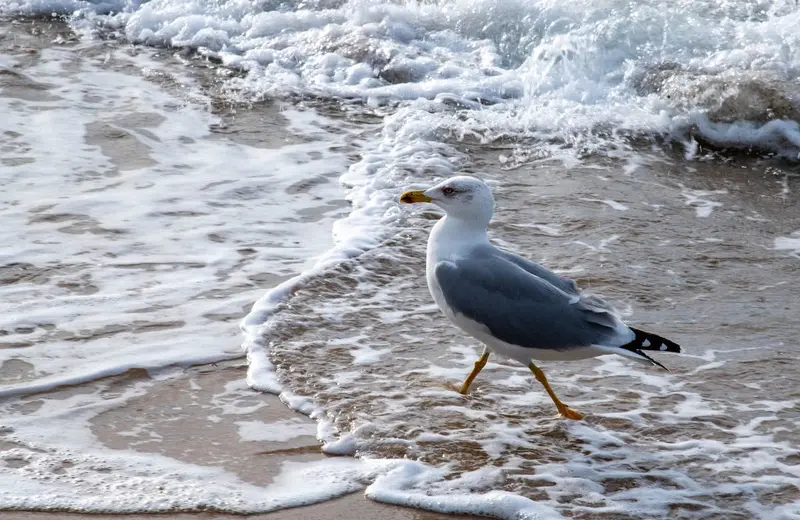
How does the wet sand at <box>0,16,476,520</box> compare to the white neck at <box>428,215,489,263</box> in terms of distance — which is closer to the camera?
the wet sand at <box>0,16,476,520</box>

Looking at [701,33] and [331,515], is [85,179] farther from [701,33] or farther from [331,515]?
[701,33]

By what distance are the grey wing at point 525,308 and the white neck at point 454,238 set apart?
0.47 feet

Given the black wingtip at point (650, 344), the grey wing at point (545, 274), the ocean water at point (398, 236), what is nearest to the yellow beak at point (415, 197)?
the grey wing at point (545, 274)

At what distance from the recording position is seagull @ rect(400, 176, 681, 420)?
4.21 meters

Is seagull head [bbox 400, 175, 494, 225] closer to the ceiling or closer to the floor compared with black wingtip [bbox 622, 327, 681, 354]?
closer to the ceiling

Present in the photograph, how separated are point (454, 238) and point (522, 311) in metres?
0.50

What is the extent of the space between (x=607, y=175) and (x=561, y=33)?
3.42 meters

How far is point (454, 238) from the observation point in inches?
182

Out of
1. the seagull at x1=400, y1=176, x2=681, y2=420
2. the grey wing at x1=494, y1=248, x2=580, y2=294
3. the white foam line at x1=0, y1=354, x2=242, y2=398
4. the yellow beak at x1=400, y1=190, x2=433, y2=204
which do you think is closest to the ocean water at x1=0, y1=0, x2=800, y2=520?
the white foam line at x1=0, y1=354, x2=242, y2=398

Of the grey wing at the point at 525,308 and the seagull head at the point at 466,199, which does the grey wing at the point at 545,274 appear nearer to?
the grey wing at the point at 525,308

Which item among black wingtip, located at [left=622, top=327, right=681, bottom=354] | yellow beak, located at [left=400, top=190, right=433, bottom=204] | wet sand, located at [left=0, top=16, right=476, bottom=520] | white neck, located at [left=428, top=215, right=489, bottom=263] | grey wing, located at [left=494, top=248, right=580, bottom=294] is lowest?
wet sand, located at [left=0, top=16, right=476, bottom=520]

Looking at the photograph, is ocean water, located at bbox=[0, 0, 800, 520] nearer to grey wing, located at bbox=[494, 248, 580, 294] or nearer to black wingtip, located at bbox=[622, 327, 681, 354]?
black wingtip, located at bbox=[622, 327, 681, 354]

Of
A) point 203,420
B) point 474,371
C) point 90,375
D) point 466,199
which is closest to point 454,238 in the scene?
point 466,199

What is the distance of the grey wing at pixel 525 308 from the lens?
424 centimetres
